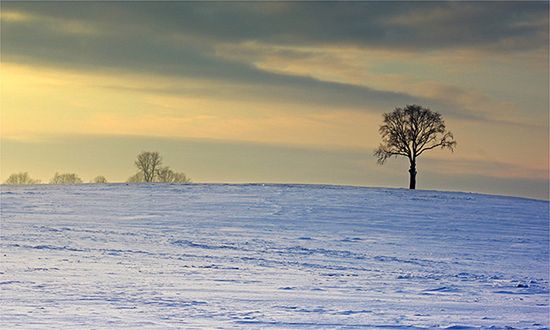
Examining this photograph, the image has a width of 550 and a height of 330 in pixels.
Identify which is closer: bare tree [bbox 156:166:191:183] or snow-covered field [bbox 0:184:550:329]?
snow-covered field [bbox 0:184:550:329]

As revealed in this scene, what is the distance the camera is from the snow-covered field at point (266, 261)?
12.3m

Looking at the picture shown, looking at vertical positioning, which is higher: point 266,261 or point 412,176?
point 412,176

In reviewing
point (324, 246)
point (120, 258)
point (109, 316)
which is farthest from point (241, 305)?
point (324, 246)

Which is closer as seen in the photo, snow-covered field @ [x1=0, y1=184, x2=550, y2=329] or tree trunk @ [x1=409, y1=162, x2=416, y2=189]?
snow-covered field @ [x1=0, y1=184, x2=550, y2=329]

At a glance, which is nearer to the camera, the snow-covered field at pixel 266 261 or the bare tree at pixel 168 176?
the snow-covered field at pixel 266 261

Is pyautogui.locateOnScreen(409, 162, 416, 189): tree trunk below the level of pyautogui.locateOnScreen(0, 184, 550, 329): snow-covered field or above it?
above

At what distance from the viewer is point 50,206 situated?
34188 millimetres

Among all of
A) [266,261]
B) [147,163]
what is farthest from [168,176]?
[266,261]

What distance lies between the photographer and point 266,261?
19609mm

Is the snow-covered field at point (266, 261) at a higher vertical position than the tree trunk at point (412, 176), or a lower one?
lower

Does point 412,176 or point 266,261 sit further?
point 412,176

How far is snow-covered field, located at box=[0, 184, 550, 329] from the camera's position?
12258 mm

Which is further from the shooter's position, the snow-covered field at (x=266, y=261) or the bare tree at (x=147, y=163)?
the bare tree at (x=147, y=163)

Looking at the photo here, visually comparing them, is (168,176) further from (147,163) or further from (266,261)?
(266,261)
